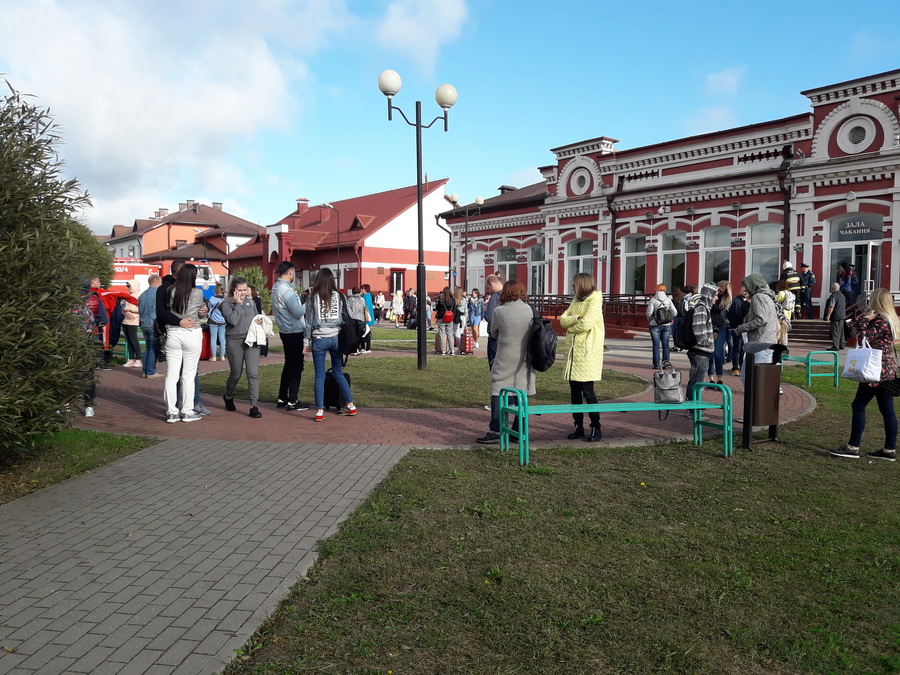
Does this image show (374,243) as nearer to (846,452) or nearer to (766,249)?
(766,249)

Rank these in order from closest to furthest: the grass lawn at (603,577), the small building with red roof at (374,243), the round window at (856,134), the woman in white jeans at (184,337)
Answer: the grass lawn at (603,577) < the woman in white jeans at (184,337) < the round window at (856,134) < the small building with red roof at (374,243)

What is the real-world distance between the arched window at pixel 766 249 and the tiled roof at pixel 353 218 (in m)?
27.8

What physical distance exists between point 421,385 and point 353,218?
137 ft

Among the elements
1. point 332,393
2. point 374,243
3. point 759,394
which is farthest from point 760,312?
point 374,243

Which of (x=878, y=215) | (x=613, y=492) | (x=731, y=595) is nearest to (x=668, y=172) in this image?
(x=878, y=215)

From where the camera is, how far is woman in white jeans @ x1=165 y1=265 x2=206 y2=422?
A: 8781 millimetres

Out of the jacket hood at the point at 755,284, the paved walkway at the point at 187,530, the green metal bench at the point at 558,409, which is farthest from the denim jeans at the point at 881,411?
Answer: the jacket hood at the point at 755,284

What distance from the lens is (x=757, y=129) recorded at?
26.4 metres

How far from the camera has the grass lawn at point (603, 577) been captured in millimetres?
3389

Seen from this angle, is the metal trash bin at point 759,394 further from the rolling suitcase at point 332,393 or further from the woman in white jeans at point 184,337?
the woman in white jeans at point 184,337

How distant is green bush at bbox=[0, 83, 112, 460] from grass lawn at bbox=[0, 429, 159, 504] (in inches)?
14.1

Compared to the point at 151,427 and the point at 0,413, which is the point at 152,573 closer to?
the point at 0,413

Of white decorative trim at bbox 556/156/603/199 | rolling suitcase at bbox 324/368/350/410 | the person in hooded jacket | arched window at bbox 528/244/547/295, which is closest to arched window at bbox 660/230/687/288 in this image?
white decorative trim at bbox 556/156/603/199

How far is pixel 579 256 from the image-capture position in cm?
3428
